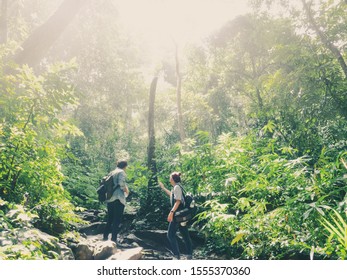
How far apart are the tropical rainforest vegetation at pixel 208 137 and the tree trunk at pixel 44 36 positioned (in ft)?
0.11

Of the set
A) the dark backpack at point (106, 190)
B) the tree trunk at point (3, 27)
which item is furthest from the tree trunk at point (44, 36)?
the dark backpack at point (106, 190)

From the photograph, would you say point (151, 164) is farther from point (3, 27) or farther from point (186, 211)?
point (3, 27)

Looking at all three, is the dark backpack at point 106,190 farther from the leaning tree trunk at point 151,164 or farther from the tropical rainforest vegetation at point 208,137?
the leaning tree trunk at point 151,164

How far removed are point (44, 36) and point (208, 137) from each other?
21.8ft

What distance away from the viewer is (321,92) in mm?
8898

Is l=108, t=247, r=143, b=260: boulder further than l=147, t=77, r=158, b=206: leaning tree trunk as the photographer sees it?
No

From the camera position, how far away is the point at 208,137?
37.0 ft

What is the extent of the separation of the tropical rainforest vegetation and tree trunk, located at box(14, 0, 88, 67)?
0.03 m

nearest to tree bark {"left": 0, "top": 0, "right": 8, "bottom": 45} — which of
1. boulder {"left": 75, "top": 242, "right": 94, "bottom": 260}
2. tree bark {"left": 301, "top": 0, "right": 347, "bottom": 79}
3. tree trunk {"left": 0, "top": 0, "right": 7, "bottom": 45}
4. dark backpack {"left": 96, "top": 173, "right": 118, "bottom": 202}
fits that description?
tree trunk {"left": 0, "top": 0, "right": 7, "bottom": 45}

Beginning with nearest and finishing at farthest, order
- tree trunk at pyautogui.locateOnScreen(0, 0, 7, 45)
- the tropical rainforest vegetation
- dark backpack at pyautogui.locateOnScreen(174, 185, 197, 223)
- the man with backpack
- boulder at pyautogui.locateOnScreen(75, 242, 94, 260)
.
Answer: the tropical rainforest vegetation < boulder at pyautogui.locateOnScreen(75, 242, 94, 260) < dark backpack at pyautogui.locateOnScreen(174, 185, 197, 223) < the man with backpack < tree trunk at pyautogui.locateOnScreen(0, 0, 7, 45)

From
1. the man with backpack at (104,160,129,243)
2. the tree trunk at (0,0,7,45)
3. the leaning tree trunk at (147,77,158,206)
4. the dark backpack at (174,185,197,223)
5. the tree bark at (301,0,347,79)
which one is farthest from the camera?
the tree bark at (301,0,347,79)

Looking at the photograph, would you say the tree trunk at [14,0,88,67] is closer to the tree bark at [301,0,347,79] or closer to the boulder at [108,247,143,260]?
the boulder at [108,247,143,260]

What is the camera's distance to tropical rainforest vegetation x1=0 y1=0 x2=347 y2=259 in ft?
14.7

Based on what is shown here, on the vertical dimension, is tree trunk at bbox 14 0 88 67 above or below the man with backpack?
above
